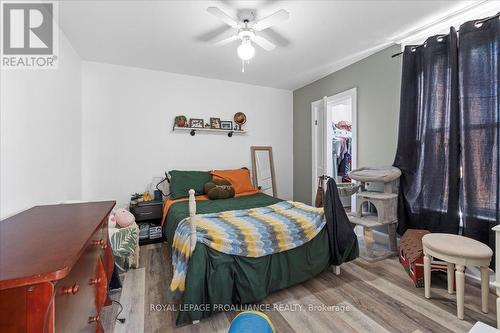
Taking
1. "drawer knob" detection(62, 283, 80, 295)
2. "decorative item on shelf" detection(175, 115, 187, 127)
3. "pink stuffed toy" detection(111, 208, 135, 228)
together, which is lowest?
"pink stuffed toy" detection(111, 208, 135, 228)

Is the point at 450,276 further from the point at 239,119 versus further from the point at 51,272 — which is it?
the point at 239,119

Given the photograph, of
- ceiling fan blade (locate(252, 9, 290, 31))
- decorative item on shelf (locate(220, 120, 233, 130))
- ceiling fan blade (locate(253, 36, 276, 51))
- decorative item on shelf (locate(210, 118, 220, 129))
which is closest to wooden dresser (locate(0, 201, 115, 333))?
ceiling fan blade (locate(252, 9, 290, 31))

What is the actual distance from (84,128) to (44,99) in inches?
52.2

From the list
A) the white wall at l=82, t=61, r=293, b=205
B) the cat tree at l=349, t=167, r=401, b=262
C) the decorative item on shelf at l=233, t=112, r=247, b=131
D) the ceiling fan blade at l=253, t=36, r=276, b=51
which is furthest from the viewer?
→ the decorative item on shelf at l=233, t=112, r=247, b=131

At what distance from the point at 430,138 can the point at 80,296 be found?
3120 mm

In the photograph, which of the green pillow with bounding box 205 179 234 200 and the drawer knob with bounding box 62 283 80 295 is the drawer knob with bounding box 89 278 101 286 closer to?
the drawer knob with bounding box 62 283 80 295

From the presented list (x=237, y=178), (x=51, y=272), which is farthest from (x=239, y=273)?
(x=237, y=178)

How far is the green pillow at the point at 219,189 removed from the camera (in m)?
3.21

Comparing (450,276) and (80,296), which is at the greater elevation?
(80,296)

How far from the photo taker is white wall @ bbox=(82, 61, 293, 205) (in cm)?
329

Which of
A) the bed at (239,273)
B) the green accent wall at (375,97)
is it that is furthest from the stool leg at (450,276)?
the green accent wall at (375,97)

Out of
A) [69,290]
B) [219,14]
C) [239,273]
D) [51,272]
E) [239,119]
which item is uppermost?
[219,14]

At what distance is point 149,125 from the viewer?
3.59 m

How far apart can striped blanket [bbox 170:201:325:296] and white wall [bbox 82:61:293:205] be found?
1.80 metres
